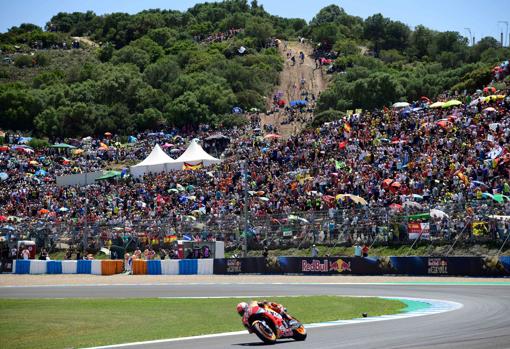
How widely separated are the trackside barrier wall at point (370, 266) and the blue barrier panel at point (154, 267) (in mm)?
3913

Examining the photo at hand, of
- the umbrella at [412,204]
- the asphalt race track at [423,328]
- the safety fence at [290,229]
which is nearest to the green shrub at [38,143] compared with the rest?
the safety fence at [290,229]

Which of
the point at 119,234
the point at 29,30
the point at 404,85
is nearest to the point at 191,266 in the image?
the point at 119,234

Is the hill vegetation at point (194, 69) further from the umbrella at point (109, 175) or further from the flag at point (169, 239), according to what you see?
the flag at point (169, 239)

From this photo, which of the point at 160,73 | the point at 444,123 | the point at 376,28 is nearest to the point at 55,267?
the point at 444,123

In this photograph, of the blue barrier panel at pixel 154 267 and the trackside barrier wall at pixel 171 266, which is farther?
the blue barrier panel at pixel 154 267

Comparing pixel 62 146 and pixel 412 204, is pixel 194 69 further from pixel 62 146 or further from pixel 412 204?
pixel 412 204

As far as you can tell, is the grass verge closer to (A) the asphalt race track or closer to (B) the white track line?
(B) the white track line

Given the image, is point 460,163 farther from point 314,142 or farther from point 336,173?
point 314,142

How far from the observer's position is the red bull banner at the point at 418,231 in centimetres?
4106

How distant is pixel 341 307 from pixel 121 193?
4019 cm

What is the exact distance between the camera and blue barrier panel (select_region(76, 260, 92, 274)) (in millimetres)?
51062

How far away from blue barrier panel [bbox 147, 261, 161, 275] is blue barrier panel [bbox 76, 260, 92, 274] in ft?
13.7

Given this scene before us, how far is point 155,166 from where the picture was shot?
68.9 metres

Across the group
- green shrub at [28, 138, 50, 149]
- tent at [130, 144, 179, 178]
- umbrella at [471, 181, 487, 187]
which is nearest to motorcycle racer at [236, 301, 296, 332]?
umbrella at [471, 181, 487, 187]
